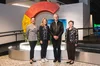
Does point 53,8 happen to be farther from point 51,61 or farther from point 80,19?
point 80,19

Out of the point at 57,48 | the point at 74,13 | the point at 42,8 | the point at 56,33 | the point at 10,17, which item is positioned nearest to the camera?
the point at 56,33

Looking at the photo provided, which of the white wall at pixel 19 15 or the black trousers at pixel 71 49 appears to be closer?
the black trousers at pixel 71 49

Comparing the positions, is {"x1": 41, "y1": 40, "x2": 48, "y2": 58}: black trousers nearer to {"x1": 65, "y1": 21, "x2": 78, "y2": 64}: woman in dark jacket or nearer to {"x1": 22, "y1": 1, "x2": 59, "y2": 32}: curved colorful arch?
{"x1": 65, "y1": 21, "x2": 78, "y2": 64}: woman in dark jacket

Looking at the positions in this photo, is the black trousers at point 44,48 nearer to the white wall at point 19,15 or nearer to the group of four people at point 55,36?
the group of four people at point 55,36

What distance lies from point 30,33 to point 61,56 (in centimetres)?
144

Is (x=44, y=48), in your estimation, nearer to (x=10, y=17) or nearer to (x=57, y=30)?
(x=57, y=30)

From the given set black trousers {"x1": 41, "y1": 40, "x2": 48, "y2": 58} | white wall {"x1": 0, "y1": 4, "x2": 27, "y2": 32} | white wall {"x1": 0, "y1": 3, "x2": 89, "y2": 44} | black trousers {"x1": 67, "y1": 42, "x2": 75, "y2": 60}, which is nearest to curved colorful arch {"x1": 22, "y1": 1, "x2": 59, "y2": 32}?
black trousers {"x1": 41, "y1": 40, "x2": 48, "y2": 58}

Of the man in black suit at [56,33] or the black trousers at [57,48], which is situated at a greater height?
the man in black suit at [56,33]

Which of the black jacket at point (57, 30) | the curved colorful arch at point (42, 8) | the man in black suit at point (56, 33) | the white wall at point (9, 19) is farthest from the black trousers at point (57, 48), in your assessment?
the white wall at point (9, 19)

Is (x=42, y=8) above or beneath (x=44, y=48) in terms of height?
above

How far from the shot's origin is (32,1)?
1109 centimetres

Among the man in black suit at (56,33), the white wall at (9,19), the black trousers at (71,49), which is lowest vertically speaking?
the black trousers at (71,49)

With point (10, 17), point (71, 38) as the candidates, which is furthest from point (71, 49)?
point (10, 17)

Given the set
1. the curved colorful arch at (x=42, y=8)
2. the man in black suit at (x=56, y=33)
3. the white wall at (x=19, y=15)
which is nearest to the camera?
the man in black suit at (x=56, y=33)
